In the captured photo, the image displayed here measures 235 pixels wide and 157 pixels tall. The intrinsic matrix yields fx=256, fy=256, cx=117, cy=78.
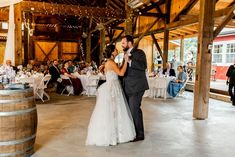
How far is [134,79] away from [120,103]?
0.42 metres

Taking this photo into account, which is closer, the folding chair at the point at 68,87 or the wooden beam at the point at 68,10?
the wooden beam at the point at 68,10

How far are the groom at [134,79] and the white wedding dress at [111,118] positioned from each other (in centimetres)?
10

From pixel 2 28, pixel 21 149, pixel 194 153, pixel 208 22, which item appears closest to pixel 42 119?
pixel 21 149

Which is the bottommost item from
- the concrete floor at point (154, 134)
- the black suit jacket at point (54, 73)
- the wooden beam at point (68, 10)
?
the concrete floor at point (154, 134)

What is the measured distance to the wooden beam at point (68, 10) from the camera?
825cm

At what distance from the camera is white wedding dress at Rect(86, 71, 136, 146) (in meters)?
3.68

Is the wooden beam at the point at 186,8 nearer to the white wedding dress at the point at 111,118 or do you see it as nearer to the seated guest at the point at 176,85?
the seated guest at the point at 176,85

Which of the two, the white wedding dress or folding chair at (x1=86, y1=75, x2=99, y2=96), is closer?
the white wedding dress

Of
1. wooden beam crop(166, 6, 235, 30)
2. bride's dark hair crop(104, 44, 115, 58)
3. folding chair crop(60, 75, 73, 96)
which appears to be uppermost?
wooden beam crop(166, 6, 235, 30)

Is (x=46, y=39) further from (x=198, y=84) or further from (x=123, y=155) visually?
(x=123, y=155)

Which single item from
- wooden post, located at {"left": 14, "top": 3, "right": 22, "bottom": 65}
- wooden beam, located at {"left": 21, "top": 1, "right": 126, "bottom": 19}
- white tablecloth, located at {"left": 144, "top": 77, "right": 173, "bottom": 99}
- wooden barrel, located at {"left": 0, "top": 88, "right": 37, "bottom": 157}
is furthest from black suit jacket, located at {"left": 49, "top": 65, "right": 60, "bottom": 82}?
wooden barrel, located at {"left": 0, "top": 88, "right": 37, "bottom": 157}

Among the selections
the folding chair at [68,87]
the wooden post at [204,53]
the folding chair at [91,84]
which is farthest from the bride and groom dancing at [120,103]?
the folding chair at [68,87]

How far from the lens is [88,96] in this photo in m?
8.63

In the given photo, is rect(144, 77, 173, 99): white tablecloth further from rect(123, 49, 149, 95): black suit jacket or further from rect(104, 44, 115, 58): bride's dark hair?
rect(104, 44, 115, 58): bride's dark hair
